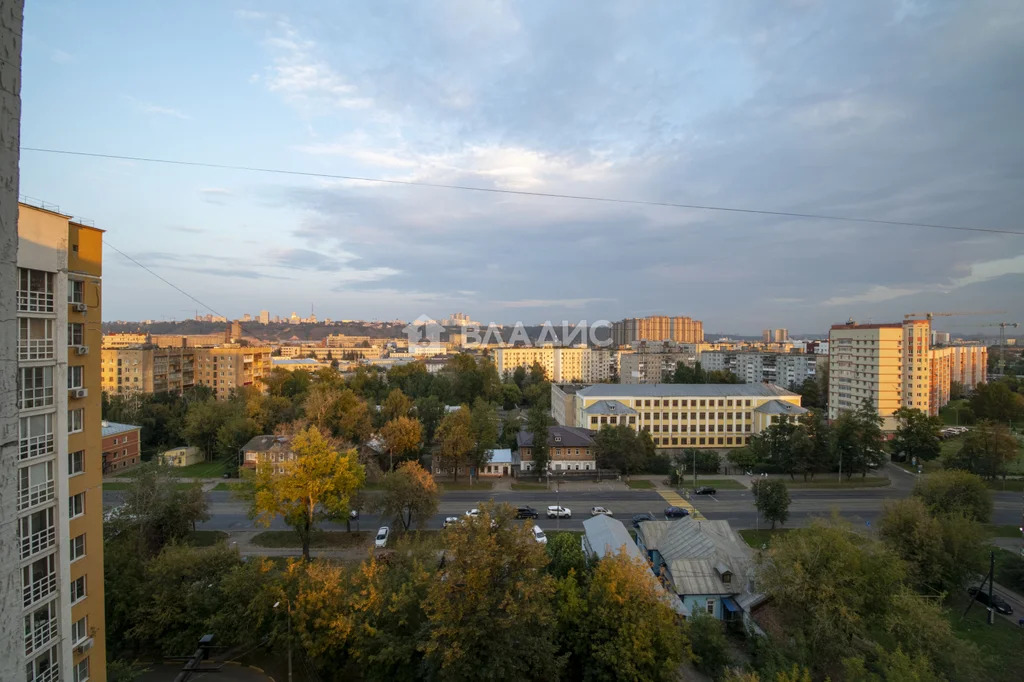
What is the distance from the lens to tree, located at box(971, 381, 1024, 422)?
36.6 m

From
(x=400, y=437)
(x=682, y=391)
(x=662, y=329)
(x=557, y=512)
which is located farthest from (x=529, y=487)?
(x=662, y=329)

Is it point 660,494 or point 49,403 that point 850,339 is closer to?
point 660,494

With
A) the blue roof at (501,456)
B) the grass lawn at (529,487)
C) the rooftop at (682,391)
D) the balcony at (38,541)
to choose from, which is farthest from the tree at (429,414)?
the balcony at (38,541)

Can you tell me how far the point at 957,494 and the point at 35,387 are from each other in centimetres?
2259

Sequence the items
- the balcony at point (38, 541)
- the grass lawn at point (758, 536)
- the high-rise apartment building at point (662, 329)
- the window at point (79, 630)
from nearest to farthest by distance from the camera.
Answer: the balcony at point (38, 541)
the window at point (79, 630)
the grass lawn at point (758, 536)
the high-rise apartment building at point (662, 329)

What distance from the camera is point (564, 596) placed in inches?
376

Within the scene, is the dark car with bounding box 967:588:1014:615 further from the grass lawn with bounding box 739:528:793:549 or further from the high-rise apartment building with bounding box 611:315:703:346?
the high-rise apartment building with bounding box 611:315:703:346

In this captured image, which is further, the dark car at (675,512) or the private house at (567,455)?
the private house at (567,455)

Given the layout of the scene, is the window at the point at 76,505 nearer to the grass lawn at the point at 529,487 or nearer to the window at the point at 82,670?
the window at the point at 82,670

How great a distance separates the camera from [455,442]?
24547mm

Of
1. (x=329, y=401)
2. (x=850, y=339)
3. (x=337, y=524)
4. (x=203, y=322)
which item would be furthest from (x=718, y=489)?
(x=203, y=322)

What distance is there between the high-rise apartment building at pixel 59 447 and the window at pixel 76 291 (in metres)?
0.01

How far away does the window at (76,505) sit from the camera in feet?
23.3

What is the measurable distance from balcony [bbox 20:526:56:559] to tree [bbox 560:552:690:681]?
7.73 metres
